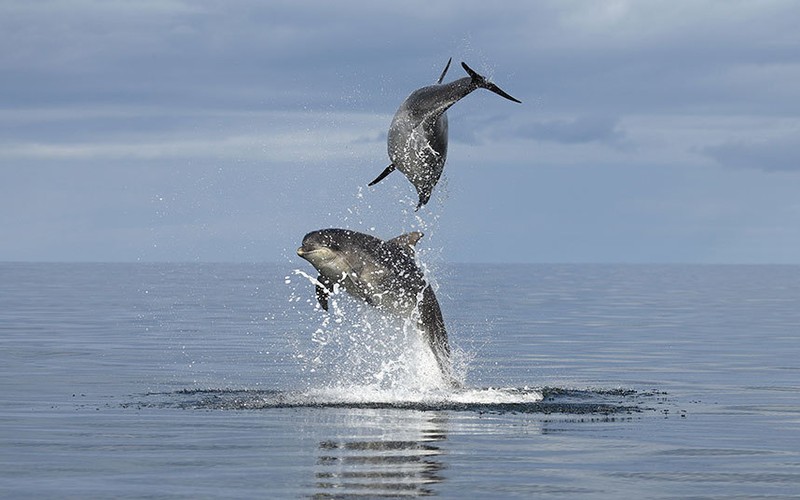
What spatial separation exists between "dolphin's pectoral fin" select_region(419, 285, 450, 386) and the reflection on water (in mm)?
3820

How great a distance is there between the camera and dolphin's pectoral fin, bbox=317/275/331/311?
24031 millimetres

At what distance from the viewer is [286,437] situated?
64.7ft

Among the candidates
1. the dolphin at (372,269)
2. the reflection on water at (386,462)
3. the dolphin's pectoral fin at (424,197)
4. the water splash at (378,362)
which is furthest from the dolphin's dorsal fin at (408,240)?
the reflection on water at (386,462)

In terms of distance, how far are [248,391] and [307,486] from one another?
37.9 ft

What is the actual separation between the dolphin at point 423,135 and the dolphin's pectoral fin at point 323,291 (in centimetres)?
312

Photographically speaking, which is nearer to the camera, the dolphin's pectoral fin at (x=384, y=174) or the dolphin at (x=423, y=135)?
the dolphin at (x=423, y=135)

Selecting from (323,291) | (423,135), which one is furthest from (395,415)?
(423,135)

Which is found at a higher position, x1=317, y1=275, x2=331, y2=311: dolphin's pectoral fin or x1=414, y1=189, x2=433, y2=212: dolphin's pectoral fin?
x1=414, y1=189, x2=433, y2=212: dolphin's pectoral fin

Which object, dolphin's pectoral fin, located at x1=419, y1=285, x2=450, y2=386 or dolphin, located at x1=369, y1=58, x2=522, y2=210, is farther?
dolphin's pectoral fin, located at x1=419, y1=285, x2=450, y2=386

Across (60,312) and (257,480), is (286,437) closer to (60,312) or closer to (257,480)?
(257,480)

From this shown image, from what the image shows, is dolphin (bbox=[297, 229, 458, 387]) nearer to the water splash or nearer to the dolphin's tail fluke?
the water splash

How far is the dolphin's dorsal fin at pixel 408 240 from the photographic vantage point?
80.9ft

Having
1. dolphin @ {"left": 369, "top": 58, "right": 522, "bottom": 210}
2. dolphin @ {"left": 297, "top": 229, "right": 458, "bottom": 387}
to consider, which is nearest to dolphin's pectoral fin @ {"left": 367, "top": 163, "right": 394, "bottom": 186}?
dolphin @ {"left": 369, "top": 58, "right": 522, "bottom": 210}

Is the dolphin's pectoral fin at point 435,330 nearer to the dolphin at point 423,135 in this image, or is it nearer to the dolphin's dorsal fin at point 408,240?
the dolphin's dorsal fin at point 408,240
